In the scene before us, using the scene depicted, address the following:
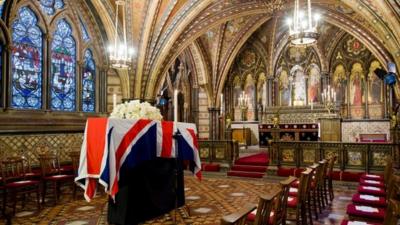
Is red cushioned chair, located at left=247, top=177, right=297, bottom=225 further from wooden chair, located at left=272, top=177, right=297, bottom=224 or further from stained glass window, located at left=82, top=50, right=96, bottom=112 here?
stained glass window, located at left=82, top=50, right=96, bottom=112

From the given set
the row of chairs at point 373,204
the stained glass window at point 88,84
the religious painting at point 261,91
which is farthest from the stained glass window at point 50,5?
the religious painting at point 261,91

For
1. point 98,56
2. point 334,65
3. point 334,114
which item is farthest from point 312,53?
point 98,56

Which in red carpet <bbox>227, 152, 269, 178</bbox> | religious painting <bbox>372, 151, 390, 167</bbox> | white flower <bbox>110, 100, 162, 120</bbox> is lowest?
red carpet <bbox>227, 152, 269, 178</bbox>

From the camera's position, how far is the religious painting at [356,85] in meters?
14.9

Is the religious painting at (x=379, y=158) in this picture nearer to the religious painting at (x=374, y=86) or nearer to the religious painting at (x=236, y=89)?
the religious painting at (x=374, y=86)

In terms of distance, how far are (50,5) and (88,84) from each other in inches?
105

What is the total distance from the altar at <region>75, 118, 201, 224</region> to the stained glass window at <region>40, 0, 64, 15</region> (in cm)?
645

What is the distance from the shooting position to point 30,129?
8.24 m

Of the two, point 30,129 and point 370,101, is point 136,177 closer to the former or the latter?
point 30,129

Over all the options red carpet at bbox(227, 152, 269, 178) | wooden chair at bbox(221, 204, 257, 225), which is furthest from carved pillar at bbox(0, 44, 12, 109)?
wooden chair at bbox(221, 204, 257, 225)

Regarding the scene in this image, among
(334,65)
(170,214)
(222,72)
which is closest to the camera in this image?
(170,214)

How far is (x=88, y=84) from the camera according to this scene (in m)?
10.6

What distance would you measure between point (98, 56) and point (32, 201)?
567 cm

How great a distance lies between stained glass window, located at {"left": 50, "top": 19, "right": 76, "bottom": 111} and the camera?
30.6ft
